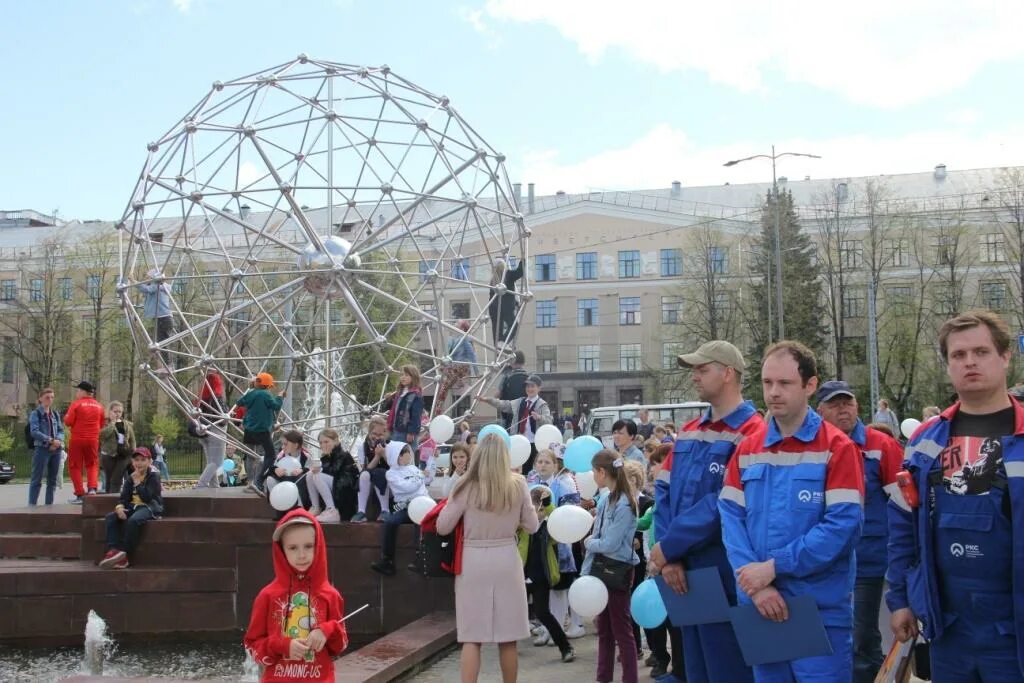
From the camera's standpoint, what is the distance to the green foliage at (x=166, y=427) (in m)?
42.9

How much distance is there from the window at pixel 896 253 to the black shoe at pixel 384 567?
Answer: 4151 cm

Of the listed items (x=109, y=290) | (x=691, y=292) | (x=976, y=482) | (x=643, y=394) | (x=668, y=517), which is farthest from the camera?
(x=643, y=394)

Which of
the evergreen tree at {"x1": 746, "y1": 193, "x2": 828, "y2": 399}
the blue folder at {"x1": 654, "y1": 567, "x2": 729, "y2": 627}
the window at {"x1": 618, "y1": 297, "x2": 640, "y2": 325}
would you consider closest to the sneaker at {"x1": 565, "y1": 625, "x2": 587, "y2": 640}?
the blue folder at {"x1": 654, "y1": 567, "x2": 729, "y2": 627}

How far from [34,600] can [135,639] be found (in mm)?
1069

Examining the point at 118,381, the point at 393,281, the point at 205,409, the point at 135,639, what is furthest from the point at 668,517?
the point at 118,381

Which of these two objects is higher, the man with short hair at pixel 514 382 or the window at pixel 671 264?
the window at pixel 671 264

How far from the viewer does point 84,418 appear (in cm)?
1393

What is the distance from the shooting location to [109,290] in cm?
4847

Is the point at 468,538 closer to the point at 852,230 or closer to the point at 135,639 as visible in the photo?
the point at 135,639

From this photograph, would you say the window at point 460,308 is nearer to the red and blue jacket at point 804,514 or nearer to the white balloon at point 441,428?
the white balloon at point 441,428

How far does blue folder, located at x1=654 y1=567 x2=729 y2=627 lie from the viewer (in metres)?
4.21

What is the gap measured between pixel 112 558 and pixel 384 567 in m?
3.01

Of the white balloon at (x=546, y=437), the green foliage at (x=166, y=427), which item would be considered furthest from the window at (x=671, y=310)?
the white balloon at (x=546, y=437)

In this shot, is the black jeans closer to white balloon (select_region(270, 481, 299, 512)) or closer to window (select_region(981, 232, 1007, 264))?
white balloon (select_region(270, 481, 299, 512))
